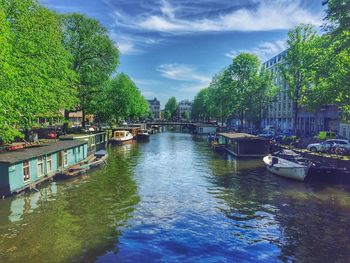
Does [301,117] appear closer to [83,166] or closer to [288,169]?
[288,169]

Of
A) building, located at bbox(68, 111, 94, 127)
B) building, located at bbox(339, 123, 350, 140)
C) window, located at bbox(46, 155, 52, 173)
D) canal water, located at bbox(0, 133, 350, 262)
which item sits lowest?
canal water, located at bbox(0, 133, 350, 262)

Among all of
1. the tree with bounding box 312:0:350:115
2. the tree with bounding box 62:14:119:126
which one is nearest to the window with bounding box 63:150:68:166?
the tree with bounding box 62:14:119:126

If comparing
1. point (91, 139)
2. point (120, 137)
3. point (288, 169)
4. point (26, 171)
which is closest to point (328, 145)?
point (288, 169)

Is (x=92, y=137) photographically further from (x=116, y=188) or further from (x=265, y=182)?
(x=265, y=182)

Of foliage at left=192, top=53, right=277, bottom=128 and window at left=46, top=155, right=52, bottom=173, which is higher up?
foliage at left=192, top=53, right=277, bottom=128

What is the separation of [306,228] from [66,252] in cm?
1562

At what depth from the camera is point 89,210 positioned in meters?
26.5

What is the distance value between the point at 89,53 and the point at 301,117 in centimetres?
6546

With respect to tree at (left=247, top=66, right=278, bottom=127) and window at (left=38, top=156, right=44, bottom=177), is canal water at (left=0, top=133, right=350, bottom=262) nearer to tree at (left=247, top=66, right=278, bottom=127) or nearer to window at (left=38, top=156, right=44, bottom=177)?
window at (left=38, top=156, right=44, bottom=177)

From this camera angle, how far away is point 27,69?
36375 millimetres

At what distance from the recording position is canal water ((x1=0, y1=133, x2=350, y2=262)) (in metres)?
18.8

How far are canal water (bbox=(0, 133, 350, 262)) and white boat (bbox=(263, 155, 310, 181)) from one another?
3.92 feet

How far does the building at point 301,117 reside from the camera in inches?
3123

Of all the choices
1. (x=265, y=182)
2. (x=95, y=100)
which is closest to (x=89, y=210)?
(x=265, y=182)
